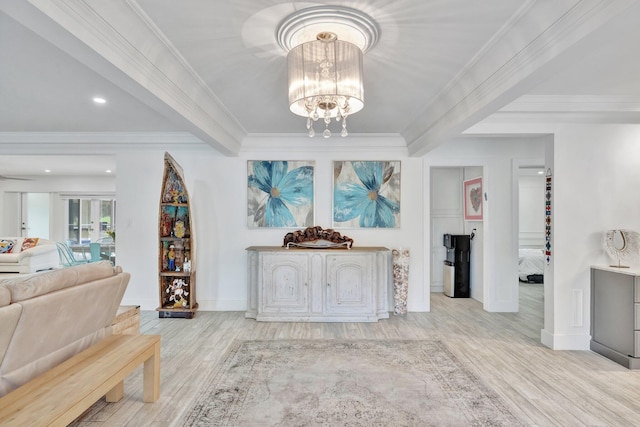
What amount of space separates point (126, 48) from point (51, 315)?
5.14 feet

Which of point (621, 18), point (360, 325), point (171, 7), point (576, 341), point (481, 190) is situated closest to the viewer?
point (621, 18)

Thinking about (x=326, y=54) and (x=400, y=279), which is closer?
(x=326, y=54)

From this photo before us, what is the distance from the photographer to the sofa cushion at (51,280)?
178cm

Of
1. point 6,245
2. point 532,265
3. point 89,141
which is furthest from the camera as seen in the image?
point 6,245

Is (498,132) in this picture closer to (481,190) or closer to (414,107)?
(414,107)

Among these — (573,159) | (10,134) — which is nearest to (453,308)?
(573,159)

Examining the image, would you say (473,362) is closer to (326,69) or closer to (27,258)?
(326,69)

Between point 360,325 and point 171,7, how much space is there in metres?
3.68

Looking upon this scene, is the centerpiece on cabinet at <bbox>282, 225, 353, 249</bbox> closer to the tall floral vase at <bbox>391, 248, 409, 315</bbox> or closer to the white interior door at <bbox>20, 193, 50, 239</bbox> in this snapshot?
the tall floral vase at <bbox>391, 248, 409, 315</bbox>

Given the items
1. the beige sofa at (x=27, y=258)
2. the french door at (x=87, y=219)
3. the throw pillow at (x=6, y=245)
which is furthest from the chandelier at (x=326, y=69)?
the french door at (x=87, y=219)

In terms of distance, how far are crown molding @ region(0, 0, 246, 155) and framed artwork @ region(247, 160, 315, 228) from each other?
1.78 meters

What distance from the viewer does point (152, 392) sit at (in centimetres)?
240

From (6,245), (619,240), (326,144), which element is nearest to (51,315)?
(326,144)

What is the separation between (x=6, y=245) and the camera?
7082mm
